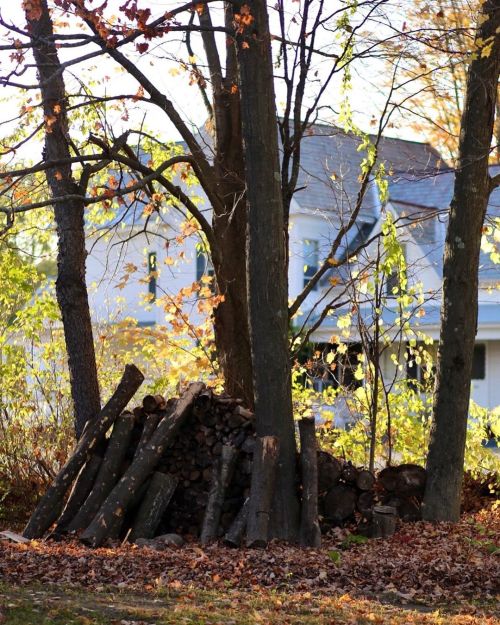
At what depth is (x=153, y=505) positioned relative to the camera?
10.0m

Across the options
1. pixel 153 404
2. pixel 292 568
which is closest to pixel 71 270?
pixel 153 404

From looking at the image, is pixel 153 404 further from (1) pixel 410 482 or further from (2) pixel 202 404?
(1) pixel 410 482

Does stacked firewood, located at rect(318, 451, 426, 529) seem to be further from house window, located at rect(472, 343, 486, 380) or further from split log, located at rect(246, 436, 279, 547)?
house window, located at rect(472, 343, 486, 380)

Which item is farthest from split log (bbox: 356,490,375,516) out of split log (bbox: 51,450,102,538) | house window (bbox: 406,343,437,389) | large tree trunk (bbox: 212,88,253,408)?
split log (bbox: 51,450,102,538)

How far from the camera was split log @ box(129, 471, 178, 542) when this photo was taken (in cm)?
989

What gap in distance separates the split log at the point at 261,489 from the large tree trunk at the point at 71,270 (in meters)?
2.49

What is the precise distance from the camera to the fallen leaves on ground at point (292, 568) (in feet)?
25.2

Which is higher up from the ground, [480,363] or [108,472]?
[108,472]

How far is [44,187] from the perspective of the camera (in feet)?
40.5

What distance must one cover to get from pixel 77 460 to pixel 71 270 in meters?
2.12

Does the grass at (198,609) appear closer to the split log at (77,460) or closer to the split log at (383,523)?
the split log at (383,523)

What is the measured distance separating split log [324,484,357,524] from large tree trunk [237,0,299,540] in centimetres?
56

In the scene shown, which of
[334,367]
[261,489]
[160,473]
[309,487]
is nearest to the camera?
[261,489]

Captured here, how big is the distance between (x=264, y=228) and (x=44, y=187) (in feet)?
12.4
